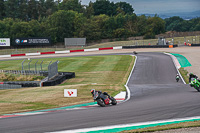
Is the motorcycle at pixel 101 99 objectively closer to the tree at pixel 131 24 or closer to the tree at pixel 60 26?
the tree at pixel 60 26

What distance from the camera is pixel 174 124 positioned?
415 inches

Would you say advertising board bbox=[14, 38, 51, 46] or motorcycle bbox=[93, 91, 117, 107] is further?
advertising board bbox=[14, 38, 51, 46]

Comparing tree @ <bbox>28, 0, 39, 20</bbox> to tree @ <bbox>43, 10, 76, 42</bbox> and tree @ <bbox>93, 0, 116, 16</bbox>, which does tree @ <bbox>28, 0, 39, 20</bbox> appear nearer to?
tree @ <bbox>93, 0, 116, 16</bbox>

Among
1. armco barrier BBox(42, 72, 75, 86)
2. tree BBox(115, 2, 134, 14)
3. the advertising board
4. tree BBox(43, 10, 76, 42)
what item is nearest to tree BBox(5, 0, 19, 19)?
tree BBox(43, 10, 76, 42)

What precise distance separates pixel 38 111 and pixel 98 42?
73507 mm

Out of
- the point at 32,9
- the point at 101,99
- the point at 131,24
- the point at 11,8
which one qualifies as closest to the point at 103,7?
the point at 32,9

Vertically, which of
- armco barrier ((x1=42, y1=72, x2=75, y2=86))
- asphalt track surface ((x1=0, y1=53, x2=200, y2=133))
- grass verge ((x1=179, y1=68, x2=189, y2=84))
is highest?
asphalt track surface ((x1=0, y1=53, x2=200, y2=133))

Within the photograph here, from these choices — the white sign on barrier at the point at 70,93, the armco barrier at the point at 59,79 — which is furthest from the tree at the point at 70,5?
the white sign on barrier at the point at 70,93

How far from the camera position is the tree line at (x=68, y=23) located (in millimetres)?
97162

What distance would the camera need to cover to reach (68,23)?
4050 inches

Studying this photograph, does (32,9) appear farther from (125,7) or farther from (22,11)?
(125,7)

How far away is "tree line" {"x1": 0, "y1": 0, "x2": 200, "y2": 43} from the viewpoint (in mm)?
97162

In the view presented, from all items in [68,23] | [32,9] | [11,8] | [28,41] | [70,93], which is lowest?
[70,93]

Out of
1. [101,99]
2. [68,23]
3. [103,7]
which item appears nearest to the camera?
[101,99]
